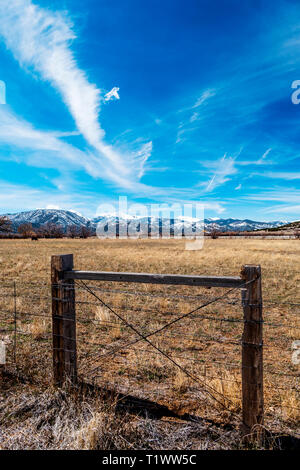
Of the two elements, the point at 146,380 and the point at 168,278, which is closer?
the point at 168,278

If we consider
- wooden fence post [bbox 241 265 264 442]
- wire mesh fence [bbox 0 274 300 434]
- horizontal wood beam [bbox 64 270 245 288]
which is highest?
horizontal wood beam [bbox 64 270 245 288]

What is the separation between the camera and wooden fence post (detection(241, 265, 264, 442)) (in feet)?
10.3

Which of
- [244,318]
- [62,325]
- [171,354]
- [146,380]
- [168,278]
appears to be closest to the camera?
[244,318]

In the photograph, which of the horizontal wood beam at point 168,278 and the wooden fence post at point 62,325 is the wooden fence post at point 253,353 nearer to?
the horizontal wood beam at point 168,278

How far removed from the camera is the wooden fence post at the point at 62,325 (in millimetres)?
4023

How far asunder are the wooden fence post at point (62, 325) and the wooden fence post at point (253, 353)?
2.32 m

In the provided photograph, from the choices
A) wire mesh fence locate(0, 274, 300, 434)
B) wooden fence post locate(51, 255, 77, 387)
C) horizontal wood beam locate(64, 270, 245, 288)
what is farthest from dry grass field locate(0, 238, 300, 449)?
horizontal wood beam locate(64, 270, 245, 288)

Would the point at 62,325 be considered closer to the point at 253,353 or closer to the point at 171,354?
the point at 253,353

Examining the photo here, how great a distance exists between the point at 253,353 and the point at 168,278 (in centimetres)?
126

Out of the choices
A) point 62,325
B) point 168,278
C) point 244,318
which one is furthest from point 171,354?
point 244,318

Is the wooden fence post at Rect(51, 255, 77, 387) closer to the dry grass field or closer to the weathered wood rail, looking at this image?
the weathered wood rail

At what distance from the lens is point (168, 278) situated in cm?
360
